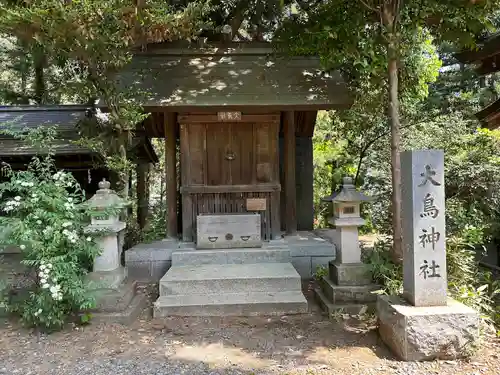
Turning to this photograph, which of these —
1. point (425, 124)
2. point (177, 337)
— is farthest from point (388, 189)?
point (177, 337)

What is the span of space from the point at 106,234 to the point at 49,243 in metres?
0.87

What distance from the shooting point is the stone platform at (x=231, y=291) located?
18.4 feet

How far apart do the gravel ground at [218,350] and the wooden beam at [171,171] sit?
9.49 feet

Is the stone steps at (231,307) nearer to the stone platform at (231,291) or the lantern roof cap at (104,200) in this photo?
the stone platform at (231,291)

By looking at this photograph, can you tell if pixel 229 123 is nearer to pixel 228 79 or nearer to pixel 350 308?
pixel 228 79

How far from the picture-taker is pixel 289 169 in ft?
27.7

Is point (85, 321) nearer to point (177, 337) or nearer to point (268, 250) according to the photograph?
point (177, 337)

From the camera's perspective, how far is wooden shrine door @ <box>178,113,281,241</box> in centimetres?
789

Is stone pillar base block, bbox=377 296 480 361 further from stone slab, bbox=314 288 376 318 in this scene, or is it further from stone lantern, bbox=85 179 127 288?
stone lantern, bbox=85 179 127 288

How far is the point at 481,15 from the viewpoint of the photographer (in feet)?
18.1

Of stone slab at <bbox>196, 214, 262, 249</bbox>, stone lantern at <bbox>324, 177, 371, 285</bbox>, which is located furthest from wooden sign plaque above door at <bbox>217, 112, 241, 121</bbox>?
stone lantern at <bbox>324, 177, 371, 285</bbox>

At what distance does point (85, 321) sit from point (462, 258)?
5.13 metres

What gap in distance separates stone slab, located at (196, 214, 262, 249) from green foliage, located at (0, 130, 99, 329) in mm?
2480

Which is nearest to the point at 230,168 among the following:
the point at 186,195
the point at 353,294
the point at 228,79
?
the point at 186,195
